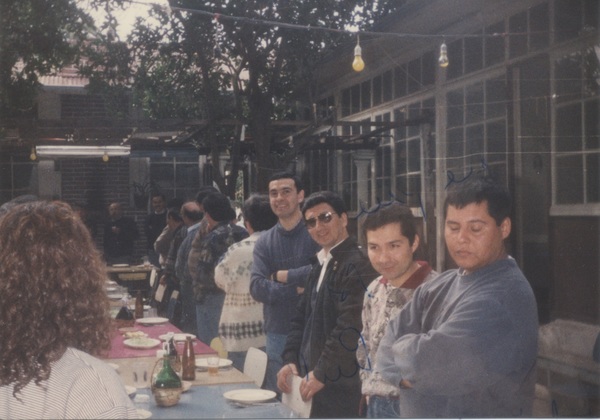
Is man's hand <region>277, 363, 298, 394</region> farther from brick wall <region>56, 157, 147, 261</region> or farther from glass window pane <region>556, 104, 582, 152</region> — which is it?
glass window pane <region>556, 104, 582, 152</region>

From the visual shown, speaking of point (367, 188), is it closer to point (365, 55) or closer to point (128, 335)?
point (365, 55)

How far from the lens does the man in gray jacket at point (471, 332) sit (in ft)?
5.96

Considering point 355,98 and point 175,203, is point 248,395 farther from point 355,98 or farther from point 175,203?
point 355,98

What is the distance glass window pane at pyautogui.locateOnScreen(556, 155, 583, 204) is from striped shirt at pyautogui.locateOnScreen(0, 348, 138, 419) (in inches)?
83.7

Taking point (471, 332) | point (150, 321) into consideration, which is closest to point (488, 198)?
point (471, 332)

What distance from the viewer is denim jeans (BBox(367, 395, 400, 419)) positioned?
2.25 meters

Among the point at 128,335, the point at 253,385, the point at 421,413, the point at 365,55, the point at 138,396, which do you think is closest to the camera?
the point at 421,413

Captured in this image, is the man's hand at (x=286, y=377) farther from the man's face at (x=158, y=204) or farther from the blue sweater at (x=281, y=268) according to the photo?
the man's face at (x=158, y=204)

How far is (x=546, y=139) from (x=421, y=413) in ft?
4.57

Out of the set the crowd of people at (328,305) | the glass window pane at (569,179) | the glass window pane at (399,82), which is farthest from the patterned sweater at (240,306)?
the glass window pane at (569,179)

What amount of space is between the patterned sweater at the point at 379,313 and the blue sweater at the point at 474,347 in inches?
11.7

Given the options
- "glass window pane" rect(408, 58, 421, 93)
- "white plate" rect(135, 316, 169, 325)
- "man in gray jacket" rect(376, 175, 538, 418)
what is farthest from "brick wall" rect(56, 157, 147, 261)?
"man in gray jacket" rect(376, 175, 538, 418)

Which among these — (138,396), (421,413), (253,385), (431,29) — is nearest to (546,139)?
(431,29)

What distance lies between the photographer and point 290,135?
315 cm
